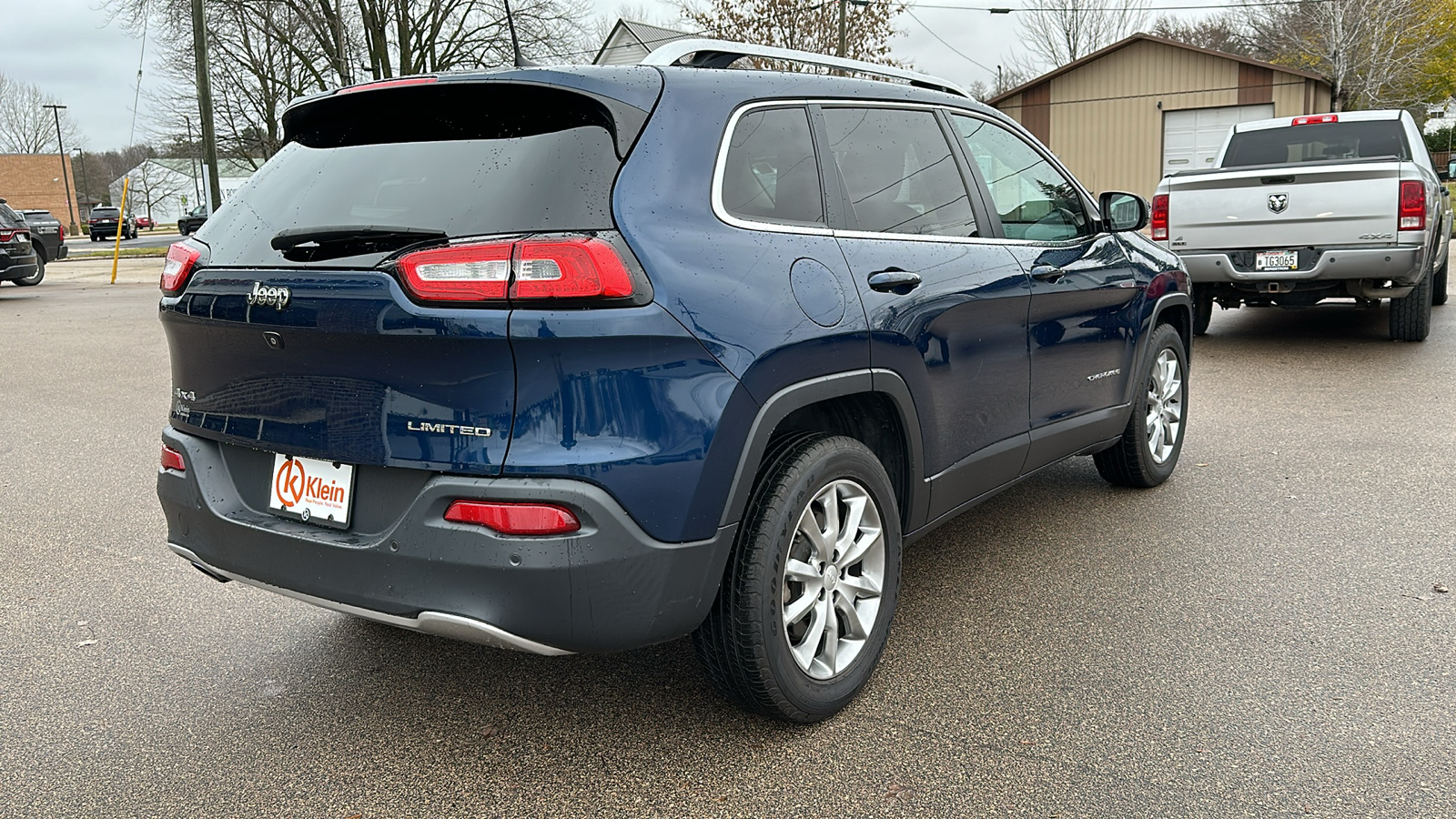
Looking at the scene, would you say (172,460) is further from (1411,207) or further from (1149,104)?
(1149,104)

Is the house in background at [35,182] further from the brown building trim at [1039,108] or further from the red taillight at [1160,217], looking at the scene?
the red taillight at [1160,217]

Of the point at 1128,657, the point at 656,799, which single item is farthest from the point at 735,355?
the point at 1128,657

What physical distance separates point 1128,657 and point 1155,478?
2081 mm

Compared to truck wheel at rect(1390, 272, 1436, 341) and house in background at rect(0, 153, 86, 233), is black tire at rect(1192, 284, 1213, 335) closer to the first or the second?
truck wheel at rect(1390, 272, 1436, 341)

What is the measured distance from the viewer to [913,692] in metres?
3.20

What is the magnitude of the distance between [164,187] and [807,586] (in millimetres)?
96147

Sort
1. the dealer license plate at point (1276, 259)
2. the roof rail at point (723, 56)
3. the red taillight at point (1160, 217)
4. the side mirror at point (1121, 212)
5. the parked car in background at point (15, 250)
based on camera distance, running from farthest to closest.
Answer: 1. the parked car in background at point (15, 250)
2. the red taillight at point (1160, 217)
3. the dealer license plate at point (1276, 259)
4. the side mirror at point (1121, 212)
5. the roof rail at point (723, 56)

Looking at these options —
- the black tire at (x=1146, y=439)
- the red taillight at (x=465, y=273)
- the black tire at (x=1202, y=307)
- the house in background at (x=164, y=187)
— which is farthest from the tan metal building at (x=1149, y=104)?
the house in background at (x=164, y=187)

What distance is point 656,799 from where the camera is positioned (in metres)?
2.66

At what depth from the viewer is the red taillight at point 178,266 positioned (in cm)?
304

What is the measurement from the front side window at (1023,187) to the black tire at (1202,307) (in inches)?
210

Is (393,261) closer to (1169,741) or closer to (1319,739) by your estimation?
(1169,741)

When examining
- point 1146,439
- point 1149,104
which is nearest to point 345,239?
point 1146,439

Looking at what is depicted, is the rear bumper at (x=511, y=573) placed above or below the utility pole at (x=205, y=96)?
below
